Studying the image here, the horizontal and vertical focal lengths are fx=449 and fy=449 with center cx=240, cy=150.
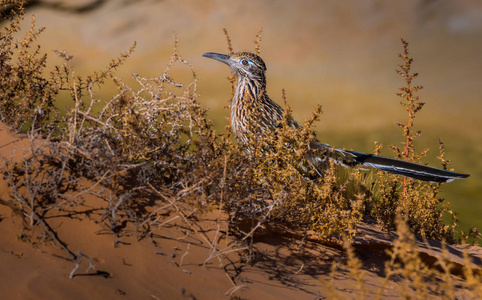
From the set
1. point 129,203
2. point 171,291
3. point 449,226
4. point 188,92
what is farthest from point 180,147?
point 449,226

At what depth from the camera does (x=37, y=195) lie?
3.01 metres

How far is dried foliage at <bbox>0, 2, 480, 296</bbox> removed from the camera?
10.0 ft

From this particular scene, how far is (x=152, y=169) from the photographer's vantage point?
3811 millimetres

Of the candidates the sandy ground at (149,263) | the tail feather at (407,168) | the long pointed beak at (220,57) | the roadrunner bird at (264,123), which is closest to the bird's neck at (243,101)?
the roadrunner bird at (264,123)

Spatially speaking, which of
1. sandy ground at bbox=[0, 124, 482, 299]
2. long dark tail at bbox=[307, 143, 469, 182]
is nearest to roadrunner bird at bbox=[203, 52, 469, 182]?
long dark tail at bbox=[307, 143, 469, 182]

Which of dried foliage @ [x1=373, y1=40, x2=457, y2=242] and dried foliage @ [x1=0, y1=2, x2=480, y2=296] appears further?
dried foliage @ [x1=373, y1=40, x2=457, y2=242]

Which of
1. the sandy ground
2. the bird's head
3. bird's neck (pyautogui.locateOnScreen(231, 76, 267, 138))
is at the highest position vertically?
the bird's head

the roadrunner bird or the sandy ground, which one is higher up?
the roadrunner bird

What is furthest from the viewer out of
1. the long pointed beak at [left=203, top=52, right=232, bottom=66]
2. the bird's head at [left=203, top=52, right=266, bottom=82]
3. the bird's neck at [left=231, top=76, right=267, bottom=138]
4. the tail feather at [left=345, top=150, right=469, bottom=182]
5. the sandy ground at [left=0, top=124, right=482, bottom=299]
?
the long pointed beak at [left=203, top=52, right=232, bottom=66]

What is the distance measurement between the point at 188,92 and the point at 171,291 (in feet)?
5.80

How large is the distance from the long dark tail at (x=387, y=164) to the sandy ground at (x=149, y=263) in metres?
0.99

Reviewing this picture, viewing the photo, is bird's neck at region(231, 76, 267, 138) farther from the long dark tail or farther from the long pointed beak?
the long dark tail

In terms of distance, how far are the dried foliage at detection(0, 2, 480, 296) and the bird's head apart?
0.61ft

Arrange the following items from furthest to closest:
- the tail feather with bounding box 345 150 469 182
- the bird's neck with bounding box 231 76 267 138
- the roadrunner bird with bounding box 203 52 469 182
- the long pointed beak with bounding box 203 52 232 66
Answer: the long pointed beak with bounding box 203 52 232 66 → the bird's neck with bounding box 231 76 267 138 → the roadrunner bird with bounding box 203 52 469 182 → the tail feather with bounding box 345 150 469 182
